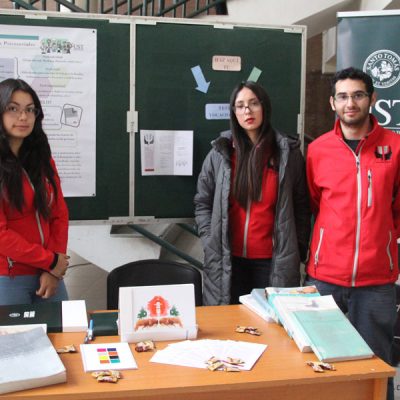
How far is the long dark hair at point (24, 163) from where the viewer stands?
6.90 ft

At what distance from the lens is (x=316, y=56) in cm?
570

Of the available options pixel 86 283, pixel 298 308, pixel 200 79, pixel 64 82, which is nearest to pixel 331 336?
pixel 298 308

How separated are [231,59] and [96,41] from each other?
763 millimetres

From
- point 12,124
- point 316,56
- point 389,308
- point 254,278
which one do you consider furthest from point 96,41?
point 316,56

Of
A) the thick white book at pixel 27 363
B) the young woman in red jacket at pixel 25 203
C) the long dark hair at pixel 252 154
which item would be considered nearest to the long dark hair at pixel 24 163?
the young woman in red jacket at pixel 25 203

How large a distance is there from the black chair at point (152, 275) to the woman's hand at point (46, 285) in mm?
326

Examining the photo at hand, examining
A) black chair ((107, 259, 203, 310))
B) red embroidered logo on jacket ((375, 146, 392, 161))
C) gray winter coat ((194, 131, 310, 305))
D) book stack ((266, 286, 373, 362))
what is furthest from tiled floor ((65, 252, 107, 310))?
red embroidered logo on jacket ((375, 146, 392, 161))

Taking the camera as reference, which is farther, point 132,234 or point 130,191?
point 132,234

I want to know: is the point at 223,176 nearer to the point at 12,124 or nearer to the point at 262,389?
the point at 12,124

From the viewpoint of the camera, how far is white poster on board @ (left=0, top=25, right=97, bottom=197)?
9.29ft

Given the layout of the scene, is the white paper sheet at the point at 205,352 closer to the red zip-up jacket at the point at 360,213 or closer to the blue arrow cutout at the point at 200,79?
the red zip-up jacket at the point at 360,213

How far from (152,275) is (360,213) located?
1.02 m

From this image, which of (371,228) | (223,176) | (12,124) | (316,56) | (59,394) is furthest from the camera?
(316,56)

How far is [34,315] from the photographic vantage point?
1.93m
